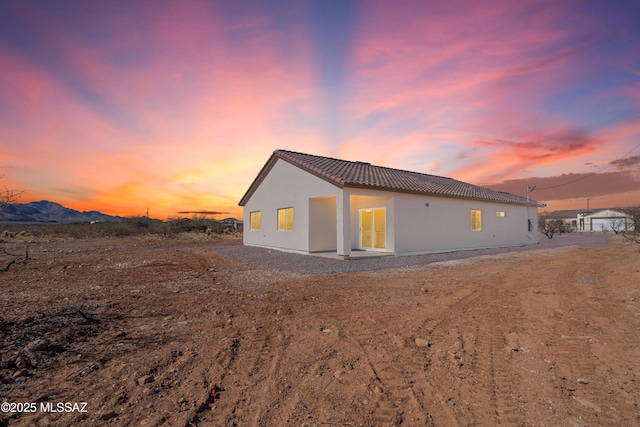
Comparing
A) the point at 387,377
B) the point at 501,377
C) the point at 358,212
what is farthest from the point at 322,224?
the point at 501,377

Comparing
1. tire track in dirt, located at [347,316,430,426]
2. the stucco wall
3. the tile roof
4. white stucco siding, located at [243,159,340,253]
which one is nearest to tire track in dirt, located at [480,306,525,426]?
tire track in dirt, located at [347,316,430,426]

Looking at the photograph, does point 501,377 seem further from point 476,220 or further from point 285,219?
point 476,220

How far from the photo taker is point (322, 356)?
306 cm

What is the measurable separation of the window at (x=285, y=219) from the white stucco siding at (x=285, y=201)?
218mm

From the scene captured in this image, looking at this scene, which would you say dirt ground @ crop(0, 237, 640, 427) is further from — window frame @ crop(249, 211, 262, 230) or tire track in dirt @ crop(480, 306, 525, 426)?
window frame @ crop(249, 211, 262, 230)

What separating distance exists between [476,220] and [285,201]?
1041cm

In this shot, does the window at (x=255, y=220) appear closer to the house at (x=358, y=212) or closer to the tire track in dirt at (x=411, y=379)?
the house at (x=358, y=212)

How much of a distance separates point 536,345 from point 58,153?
16807mm

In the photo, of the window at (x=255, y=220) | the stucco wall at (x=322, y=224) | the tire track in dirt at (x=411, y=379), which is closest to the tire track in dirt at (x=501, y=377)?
the tire track in dirt at (x=411, y=379)

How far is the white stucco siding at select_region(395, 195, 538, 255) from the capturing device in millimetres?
12594

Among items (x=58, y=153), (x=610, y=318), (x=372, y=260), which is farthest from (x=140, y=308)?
(x=58, y=153)

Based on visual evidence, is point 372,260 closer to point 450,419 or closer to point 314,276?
point 314,276

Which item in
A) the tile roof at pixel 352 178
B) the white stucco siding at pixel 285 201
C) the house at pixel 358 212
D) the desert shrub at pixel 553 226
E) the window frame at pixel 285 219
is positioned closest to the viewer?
the tile roof at pixel 352 178

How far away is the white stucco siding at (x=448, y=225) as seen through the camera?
12.6m
